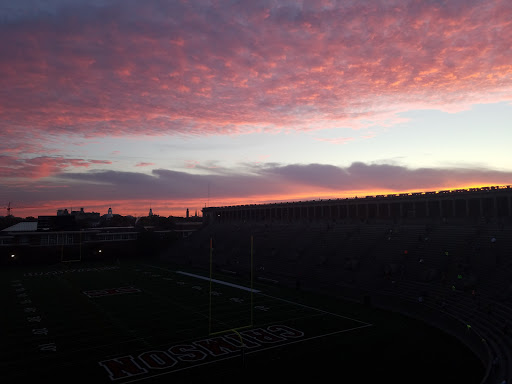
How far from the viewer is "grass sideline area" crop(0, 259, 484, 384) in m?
17.0

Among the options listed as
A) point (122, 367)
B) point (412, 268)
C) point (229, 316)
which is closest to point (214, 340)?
point (229, 316)

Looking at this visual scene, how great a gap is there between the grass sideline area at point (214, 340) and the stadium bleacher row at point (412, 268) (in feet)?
5.80

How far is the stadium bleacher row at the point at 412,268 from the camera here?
23.1 m

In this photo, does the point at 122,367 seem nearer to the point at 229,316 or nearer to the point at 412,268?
the point at 229,316

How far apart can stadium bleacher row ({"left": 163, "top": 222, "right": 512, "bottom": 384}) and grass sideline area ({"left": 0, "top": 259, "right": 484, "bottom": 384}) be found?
177cm

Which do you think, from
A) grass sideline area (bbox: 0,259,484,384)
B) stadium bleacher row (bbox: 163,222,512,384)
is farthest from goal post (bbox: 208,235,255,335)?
stadium bleacher row (bbox: 163,222,512,384)

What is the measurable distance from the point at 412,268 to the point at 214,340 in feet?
71.6

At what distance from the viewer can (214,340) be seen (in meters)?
21.3

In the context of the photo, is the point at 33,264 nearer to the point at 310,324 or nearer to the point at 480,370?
the point at 310,324

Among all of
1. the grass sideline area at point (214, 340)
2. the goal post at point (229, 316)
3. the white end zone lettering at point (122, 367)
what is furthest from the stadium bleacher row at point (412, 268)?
the white end zone lettering at point (122, 367)

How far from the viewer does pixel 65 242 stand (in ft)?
211

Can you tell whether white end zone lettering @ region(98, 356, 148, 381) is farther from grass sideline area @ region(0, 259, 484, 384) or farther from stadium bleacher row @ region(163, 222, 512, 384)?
stadium bleacher row @ region(163, 222, 512, 384)

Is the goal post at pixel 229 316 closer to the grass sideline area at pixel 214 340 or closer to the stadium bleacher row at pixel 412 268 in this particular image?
the grass sideline area at pixel 214 340

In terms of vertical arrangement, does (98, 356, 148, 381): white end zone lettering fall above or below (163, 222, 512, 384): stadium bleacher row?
below
